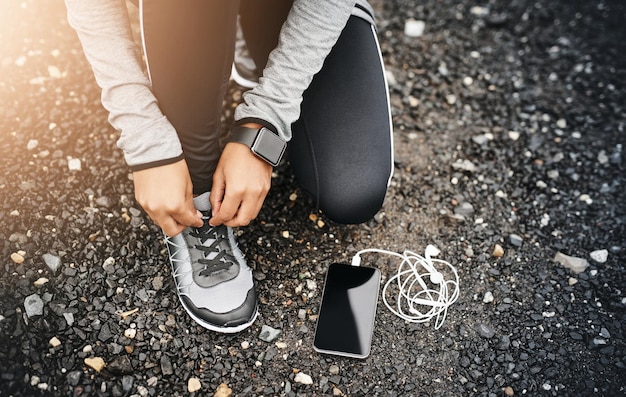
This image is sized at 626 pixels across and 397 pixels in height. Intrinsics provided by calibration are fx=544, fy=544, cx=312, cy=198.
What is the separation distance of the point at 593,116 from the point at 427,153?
77 centimetres

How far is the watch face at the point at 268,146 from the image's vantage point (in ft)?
4.81

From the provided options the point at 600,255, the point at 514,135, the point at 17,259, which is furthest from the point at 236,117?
the point at 600,255

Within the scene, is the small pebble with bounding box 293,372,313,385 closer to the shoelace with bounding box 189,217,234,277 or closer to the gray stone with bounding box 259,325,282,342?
the gray stone with bounding box 259,325,282,342

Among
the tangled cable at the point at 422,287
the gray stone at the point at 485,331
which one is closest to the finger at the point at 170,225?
the tangled cable at the point at 422,287

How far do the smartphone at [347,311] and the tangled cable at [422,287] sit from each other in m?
0.05

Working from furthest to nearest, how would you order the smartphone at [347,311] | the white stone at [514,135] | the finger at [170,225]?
the white stone at [514,135] < the smartphone at [347,311] < the finger at [170,225]

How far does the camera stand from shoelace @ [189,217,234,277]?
170 centimetres

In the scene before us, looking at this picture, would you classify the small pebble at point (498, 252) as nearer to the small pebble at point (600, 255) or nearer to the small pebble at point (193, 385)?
the small pebble at point (600, 255)

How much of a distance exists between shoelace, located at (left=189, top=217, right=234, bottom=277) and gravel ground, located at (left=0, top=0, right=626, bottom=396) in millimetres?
166

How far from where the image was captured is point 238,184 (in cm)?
145

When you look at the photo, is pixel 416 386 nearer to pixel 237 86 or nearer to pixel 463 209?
pixel 463 209

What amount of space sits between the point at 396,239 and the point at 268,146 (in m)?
0.69

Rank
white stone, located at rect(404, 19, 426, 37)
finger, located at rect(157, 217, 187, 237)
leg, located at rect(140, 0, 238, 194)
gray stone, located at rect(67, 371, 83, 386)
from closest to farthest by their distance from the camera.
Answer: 1. leg, located at rect(140, 0, 238, 194)
2. finger, located at rect(157, 217, 187, 237)
3. gray stone, located at rect(67, 371, 83, 386)
4. white stone, located at rect(404, 19, 426, 37)

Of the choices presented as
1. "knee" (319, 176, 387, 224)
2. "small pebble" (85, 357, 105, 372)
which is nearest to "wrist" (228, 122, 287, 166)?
"knee" (319, 176, 387, 224)
